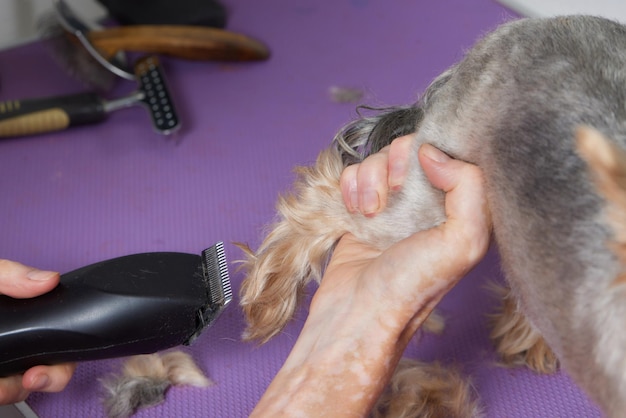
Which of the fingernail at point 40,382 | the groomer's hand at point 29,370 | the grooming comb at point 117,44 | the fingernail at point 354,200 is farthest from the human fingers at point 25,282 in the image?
the grooming comb at point 117,44

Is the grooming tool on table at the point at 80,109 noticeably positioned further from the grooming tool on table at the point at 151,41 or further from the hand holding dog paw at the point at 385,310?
the hand holding dog paw at the point at 385,310

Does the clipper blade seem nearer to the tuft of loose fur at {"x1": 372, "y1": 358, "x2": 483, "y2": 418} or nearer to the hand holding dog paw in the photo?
the hand holding dog paw

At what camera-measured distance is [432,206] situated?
76 cm

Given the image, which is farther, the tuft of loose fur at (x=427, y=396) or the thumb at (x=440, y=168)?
the tuft of loose fur at (x=427, y=396)

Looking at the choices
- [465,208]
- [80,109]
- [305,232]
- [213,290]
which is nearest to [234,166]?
[80,109]

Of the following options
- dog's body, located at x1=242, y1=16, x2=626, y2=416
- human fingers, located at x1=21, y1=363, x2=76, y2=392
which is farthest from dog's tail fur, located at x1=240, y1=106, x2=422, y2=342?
human fingers, located at x1=21, y1=363, x2=76, y2=392

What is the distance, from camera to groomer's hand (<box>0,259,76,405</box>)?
76 centimetres

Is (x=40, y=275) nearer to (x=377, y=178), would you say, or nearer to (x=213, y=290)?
(x=213, y=290)

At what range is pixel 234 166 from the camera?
4.24 ft

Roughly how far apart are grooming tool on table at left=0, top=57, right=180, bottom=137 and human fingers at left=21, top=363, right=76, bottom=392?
1.90 feet

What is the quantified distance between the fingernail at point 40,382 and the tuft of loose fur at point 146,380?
12cm

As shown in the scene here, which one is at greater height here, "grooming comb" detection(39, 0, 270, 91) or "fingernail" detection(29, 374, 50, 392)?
"grooming comb" detection(39, 0, 270, 91)

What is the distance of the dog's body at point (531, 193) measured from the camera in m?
0.58

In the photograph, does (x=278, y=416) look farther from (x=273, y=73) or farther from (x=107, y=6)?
(x=107, y=6)
